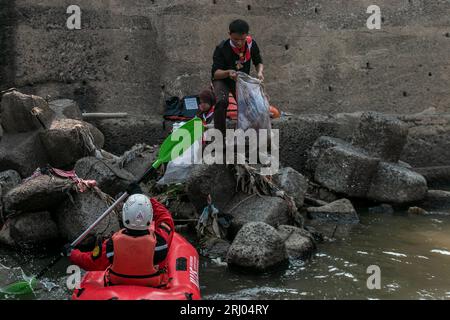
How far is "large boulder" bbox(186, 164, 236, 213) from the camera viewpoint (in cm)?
771

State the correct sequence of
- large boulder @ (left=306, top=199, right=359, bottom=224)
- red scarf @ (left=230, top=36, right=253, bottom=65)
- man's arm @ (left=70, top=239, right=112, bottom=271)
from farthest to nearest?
large boulder @ (left=306, top=199, right=359, bottom=224) → red scarf @ (left=230, top=36, right=253, bottom=65) → man's arm @ (left=70, top=239, right=112, bottom=271)

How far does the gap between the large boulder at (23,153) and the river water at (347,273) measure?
1301mm

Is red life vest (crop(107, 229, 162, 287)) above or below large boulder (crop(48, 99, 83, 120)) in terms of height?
below

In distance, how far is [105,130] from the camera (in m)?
9.65

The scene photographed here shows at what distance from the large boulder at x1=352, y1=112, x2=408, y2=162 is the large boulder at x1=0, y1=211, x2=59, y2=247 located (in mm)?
4583

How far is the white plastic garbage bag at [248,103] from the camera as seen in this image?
762cm

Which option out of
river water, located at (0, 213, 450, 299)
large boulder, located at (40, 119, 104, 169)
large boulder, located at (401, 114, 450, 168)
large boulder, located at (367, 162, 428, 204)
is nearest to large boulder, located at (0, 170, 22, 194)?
large boulder, located at (40, 119, 104, 169)

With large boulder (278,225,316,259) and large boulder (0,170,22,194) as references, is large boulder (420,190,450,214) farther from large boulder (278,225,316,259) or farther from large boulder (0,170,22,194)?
large boulder (0,170,22,194)

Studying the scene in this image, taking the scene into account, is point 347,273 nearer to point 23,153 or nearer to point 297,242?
point 297,242

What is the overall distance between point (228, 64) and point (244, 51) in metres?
0.25

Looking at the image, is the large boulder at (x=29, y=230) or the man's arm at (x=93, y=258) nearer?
the man's arm at (x=93, y=258)

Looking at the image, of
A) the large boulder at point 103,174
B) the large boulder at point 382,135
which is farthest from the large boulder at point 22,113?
the large boulder at point 382,135

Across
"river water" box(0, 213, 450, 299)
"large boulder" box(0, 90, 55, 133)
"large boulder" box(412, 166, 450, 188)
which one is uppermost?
"large boulder" box(0, 90, 55, 133)

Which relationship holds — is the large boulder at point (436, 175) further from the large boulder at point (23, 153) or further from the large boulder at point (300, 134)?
the large boulder at point (23, 153)
